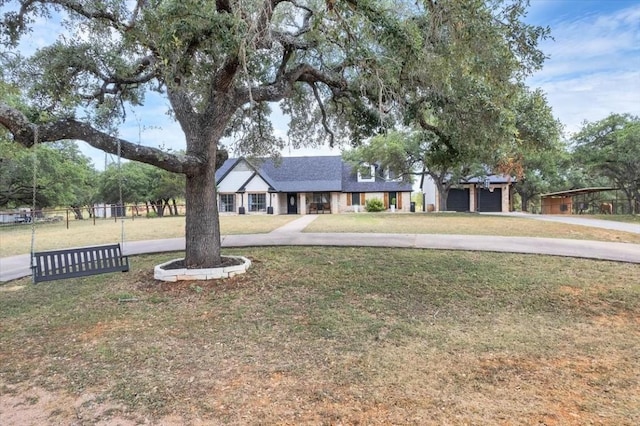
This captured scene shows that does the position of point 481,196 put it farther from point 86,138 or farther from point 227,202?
point 86,138

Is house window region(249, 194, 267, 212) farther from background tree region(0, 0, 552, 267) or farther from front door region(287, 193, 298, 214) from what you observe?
background tree region(0, 0, 552, 267)

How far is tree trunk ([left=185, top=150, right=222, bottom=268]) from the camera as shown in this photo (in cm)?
683

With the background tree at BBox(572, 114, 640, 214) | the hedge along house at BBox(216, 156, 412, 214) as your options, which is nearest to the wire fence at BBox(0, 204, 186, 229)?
the hedge along house at BBox(216, 156, 412, 214)

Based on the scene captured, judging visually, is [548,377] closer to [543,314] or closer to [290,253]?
[543,314]

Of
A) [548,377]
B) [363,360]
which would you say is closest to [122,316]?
[363,360]

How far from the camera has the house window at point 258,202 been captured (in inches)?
1243

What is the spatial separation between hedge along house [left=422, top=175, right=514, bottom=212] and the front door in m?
12.4

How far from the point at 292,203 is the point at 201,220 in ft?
84.3

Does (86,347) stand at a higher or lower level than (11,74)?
lower

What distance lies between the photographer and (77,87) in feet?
24.9

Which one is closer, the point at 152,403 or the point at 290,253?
the point at 152,403

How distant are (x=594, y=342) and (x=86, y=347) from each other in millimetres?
5762

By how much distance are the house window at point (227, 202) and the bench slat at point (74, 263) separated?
25.1m

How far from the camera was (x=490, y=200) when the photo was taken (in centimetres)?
3294
